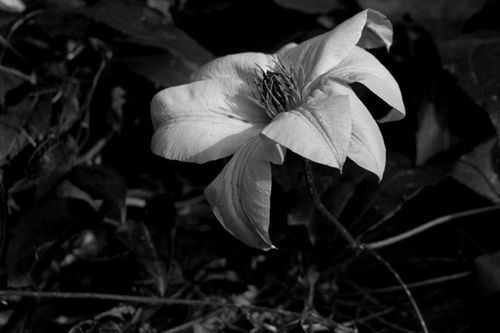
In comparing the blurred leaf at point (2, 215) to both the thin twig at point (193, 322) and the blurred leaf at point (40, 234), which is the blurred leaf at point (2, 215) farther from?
the thin twig at point (193, 322)

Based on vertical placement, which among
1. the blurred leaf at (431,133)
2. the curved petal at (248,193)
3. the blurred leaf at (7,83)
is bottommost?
the blurred leaf at (7,83)

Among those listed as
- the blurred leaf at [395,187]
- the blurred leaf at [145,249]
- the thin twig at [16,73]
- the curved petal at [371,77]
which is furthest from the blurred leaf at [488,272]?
the thin twig at [16,73]

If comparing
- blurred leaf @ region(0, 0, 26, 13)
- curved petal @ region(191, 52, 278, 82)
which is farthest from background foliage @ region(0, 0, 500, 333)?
curved petal @ region(191, 52, 278, 82)

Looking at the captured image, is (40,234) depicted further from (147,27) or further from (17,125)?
(147,27)

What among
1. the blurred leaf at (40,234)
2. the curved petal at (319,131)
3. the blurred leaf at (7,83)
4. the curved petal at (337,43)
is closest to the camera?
the curved petal at (319,131)

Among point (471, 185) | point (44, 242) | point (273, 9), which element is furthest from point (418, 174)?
point (44, 242)

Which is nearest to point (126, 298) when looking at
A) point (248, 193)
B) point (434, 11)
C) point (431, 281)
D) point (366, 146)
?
point (248, 193)

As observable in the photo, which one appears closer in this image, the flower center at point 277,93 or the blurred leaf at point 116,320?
the flower center at point 277,93
